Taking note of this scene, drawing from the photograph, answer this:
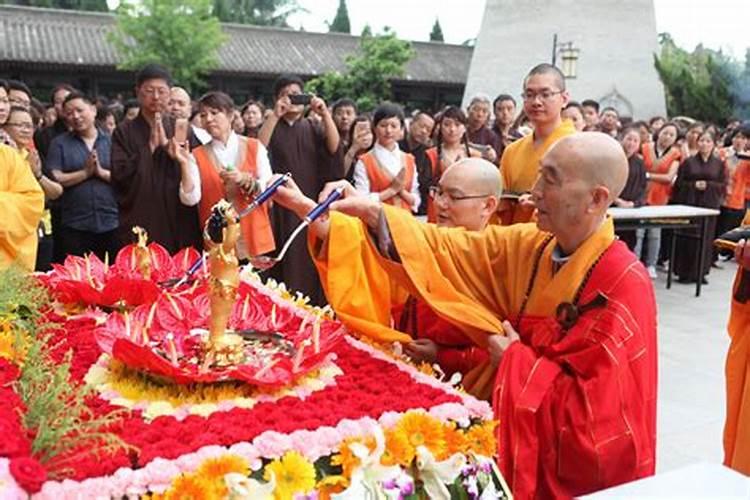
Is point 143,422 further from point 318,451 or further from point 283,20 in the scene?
point 283,20

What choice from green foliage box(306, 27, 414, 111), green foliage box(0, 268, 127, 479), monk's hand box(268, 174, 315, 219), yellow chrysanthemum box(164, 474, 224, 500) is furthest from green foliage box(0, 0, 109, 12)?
yellow chrysanthemum box(164, 474, 224, 500)

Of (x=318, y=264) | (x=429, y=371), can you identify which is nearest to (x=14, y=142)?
(x=318, y=264)

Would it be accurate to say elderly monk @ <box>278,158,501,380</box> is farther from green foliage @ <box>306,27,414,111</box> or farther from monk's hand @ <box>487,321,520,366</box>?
green foliage @ <box>306,27,414,111</box>

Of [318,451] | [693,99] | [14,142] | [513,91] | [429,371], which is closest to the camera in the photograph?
[318,451]

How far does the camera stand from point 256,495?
144 centimetres

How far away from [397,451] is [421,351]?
2.81 ft

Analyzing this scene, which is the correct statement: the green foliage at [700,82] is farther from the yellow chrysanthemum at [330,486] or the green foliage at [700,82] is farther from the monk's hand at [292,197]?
the yellow chrysanthemum at [330,486]

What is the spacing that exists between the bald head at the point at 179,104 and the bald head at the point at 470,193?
2637 millimetres

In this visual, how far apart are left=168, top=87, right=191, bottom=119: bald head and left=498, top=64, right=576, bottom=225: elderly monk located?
212 centimetres

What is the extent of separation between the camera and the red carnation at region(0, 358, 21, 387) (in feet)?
5.81

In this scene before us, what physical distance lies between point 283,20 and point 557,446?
40.4 metres

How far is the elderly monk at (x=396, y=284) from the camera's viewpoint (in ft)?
7.97

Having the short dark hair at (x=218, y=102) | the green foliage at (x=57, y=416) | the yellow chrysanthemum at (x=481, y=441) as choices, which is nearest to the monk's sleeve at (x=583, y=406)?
the yellow chrysanthemum at (x=481, y=441)

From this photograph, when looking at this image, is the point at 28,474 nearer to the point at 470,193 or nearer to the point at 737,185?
the point at 470,193
